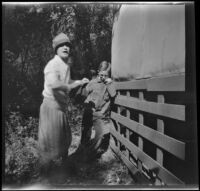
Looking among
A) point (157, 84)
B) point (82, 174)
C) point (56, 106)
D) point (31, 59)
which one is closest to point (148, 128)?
point (157, 84)

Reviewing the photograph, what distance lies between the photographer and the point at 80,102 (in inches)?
127

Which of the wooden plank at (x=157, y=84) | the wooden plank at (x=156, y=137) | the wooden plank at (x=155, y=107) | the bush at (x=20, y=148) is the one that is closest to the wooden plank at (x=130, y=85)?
the wooden plank at (x=157, y=84)

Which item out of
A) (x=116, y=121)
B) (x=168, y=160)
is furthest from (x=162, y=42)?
(x=168, y=160)

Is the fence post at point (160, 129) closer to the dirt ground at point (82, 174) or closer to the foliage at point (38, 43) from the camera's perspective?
the dirt ground at point (82, 174)

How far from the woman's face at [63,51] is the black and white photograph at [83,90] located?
1cm

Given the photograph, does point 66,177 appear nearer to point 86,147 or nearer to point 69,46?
point 86,147

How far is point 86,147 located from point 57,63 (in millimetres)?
1068

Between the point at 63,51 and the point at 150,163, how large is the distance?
65.2 inches

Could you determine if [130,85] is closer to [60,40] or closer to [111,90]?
[111,90]

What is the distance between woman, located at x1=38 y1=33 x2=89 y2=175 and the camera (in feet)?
10.4

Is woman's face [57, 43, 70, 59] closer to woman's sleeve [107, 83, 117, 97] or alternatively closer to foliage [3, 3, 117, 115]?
foliage [3, 3, 117, 115]

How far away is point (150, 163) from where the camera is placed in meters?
2.94

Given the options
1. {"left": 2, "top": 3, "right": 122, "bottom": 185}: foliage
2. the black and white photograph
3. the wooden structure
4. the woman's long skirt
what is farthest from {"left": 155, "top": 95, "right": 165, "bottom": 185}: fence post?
the woman's long skirt

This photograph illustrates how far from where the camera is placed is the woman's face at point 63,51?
3.23 m
